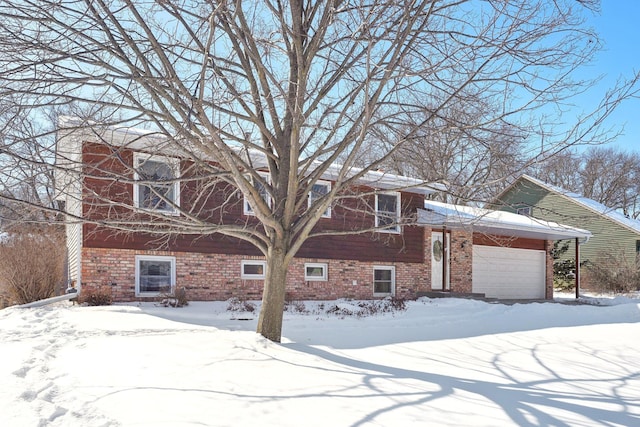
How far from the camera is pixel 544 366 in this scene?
6711 millimetres

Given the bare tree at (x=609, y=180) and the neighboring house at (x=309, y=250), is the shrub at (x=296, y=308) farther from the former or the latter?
the bare tree at (x=609, y=180)

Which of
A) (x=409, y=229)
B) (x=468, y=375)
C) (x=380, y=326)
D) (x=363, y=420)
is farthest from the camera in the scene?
(x=409, y=229)

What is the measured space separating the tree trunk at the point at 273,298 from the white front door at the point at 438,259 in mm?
11484

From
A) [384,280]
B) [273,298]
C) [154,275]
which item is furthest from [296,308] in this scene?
[273,298]

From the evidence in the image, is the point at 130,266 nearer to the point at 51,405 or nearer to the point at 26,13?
the point at 26,13

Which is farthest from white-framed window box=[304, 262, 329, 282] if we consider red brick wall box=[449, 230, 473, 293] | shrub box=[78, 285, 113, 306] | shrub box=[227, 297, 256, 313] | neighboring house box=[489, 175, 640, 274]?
neighboring house box=[489, 175, 640, 274]

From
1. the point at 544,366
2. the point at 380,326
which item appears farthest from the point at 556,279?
the point at 544,366

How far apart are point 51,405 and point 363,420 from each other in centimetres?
255

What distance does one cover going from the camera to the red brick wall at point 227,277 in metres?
11.9

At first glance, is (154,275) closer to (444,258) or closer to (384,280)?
(384,280)

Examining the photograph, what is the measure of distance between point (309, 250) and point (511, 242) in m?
9.32

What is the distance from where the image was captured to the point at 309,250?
583 inches

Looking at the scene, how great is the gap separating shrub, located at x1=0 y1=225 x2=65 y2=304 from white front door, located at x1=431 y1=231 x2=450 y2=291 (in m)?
12.0

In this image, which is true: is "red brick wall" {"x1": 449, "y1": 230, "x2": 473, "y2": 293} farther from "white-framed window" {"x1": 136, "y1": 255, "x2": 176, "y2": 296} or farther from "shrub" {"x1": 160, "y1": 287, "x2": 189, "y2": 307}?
"white-framed window" {"x1": 136, "y1": 255, "x2": 176, "y2": 296}
